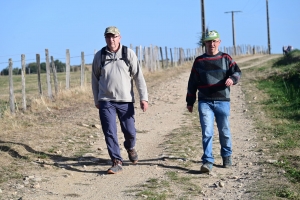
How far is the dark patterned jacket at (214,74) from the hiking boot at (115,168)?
4.53 feet

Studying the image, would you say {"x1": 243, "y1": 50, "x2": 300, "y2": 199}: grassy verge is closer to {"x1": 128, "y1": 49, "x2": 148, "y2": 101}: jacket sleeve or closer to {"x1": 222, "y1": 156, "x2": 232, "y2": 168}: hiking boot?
{"x1": 222, "y1": 156, "x2": 232, "y2": 168}: hiking boot

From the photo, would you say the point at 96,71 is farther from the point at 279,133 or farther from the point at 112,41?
the point at 279,133

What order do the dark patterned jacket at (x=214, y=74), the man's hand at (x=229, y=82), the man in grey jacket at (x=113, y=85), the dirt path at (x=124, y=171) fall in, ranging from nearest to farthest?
the dirt path at (x=124, y=171)
the man's hand at (x=229, y=82)
the dark patterned jacket at (x=214, y=74)
the man in grey jacket at (x=113, y=85)

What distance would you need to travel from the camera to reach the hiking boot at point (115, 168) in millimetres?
7207

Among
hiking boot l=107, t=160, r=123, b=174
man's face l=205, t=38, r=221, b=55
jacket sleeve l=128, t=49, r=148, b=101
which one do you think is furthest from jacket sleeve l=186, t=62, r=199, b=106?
hiking boot l=107, t=160, r=123, b=174

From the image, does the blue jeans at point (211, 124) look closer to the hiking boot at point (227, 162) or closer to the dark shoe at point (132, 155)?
the hiking boot at point (227, 162)

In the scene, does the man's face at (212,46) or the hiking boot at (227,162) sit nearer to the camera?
the man's face at (212,46)

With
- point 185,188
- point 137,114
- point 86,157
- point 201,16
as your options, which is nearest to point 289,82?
point 137,114

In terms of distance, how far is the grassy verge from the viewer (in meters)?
6.13

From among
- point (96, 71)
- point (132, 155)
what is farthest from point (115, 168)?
point (96, 71)

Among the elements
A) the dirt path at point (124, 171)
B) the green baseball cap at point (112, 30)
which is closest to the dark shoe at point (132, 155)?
the dirt path at point (124, 171)

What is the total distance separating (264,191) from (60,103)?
33.5 feet

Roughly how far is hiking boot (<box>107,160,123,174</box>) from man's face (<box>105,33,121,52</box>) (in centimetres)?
148

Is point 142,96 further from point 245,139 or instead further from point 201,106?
point 245,139
